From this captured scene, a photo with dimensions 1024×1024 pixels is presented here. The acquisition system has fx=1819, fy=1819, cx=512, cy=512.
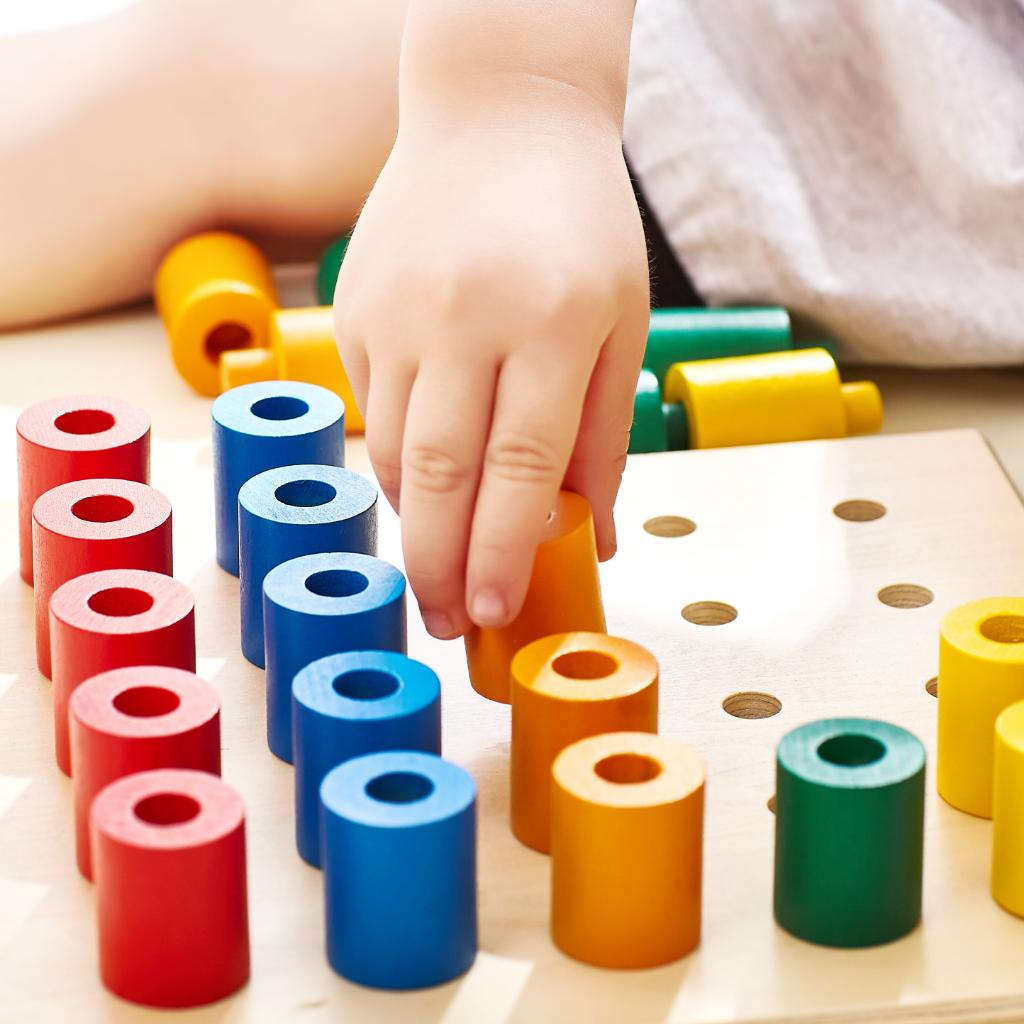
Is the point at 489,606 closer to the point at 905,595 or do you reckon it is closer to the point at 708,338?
the point at 905,595

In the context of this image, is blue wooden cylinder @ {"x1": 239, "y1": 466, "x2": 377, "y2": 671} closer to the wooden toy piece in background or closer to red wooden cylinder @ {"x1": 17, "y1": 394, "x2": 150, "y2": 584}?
red wooden cylinder @ {"x1": 17, "y1": 394, "x2": 150, "y2": 584}

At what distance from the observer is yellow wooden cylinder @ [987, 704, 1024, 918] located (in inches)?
23.2

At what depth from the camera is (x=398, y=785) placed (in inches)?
22.7

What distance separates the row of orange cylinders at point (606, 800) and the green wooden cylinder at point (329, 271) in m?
0.55

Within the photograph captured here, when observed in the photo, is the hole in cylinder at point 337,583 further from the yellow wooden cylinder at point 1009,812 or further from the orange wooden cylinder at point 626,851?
the yellow wooden cylinder at point 1009,812

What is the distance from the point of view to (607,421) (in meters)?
0.71

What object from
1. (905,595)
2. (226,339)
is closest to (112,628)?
(905,595)

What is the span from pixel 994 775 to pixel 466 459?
213mm

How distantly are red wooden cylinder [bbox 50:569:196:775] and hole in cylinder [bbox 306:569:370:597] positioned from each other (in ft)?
0.16

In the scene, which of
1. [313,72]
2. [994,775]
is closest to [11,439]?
[313,72]

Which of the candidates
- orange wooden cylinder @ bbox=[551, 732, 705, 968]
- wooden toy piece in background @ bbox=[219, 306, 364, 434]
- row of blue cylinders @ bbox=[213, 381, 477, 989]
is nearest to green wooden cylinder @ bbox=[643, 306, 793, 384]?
wooden toy piece in background @ bbox=[219, 306, 364, 434]

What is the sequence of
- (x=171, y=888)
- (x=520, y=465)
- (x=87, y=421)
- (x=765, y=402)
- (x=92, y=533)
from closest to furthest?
1. (x=171, y=888)
2. (x=520, y=465)
3. (x=92, y=533)
4. (x=87, y=421)
5. (x=765, y=402)

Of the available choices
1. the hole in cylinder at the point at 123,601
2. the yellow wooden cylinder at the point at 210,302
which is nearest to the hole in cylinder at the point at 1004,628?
the hole in cylinder at the point at 123,601

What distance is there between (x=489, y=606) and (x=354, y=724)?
0.27ft
